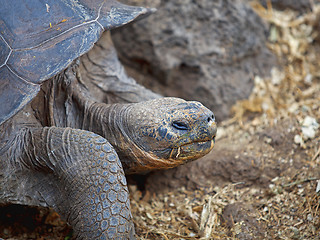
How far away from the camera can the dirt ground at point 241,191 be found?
2.61 metres

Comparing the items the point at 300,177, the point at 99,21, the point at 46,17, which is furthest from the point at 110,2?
the point at 300,177

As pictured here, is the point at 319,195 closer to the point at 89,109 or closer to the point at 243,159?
the point at 243,159

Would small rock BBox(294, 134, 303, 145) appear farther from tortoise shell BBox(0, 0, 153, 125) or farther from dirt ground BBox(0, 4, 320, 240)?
tortoise shell BBox(0, 0, 153, 125)

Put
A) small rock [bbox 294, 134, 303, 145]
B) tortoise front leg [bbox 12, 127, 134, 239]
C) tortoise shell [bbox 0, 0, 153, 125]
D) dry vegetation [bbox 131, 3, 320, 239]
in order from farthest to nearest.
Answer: small rock [bbox 294, 134, 303, 145] → dry vegetation [bbox 131, 3, 320, 239] → tortoise shell [bbox 0, 0, 153, 125] → tortoise front leg [bbox 12, 127, 134, 239]

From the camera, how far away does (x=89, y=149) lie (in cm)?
229

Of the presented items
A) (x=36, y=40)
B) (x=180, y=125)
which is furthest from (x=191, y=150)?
(x=36, y=40)

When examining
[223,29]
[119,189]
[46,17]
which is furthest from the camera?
[223,29]

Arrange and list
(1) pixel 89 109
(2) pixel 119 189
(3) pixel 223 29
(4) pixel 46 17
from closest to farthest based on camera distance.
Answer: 1. (2) pixel 119 189
2. (4) pixel 46 17
3. (1) pixel 89 109
4. (3) pixel 223 29

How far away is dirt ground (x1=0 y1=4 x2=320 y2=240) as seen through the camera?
2.61m

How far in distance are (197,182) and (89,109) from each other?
1.09 meters

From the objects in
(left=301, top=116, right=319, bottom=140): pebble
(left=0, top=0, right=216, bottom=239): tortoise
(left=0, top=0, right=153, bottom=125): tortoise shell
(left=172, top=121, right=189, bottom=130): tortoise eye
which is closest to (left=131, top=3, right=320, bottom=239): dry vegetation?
(left=301, top=116, right=319, bottom=140): pebble

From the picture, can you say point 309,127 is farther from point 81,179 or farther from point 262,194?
point 81,179

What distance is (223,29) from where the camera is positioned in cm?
410

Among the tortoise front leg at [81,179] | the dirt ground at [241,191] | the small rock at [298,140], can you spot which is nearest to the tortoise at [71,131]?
the tortoise front leg at [81,179]
